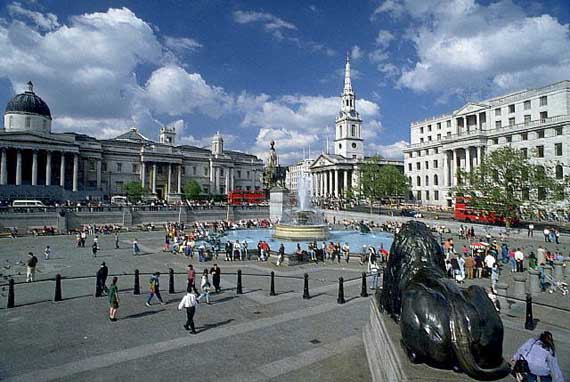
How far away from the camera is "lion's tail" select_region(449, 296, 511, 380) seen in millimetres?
4723

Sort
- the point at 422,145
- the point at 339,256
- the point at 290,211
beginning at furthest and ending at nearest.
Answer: the point at 422,145 < the point at 290,211 < the point at 339,256

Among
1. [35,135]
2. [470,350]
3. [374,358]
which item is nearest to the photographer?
[470,350]

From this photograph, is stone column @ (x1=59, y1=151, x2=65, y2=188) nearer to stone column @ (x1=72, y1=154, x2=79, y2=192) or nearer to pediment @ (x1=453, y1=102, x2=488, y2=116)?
stone column @ (x1=72, y1=154, x2=79, y2=192)

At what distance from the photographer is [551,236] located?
29734 mm

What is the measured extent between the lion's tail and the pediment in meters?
74.3

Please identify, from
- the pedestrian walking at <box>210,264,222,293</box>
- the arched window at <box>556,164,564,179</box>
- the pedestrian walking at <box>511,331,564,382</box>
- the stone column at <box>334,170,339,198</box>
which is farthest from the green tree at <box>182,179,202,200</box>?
the pedestrian walking at <box>511,331,564,382</box>

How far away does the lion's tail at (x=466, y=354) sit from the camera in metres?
4.72

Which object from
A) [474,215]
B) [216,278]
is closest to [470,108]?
[474,215]

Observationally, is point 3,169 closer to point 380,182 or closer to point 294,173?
point 380,182

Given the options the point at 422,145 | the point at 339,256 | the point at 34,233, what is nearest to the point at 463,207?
the point at 339,256

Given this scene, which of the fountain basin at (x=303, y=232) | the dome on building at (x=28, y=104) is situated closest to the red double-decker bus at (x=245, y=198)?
the fountain basin at (x=303, y=232)

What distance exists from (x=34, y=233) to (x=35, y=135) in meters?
43.5

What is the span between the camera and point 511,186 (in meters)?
36.6

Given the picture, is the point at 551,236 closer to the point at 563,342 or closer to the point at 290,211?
the point at 563,342
